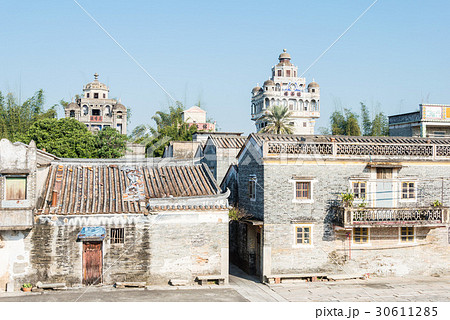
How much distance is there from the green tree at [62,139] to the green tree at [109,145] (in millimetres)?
378

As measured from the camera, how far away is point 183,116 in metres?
75.6

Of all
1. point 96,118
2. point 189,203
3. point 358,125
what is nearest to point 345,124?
point 358,125

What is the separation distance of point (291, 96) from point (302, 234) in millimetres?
63983

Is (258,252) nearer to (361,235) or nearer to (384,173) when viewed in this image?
(361,235)

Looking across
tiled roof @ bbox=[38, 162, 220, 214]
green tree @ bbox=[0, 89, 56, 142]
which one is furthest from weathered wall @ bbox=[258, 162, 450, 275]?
green tree @ bbox=[0, 89, 56, 142]

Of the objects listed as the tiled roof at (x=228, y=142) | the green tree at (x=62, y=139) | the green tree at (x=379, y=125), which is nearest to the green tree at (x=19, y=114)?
the green tree at (x=62, y=139)

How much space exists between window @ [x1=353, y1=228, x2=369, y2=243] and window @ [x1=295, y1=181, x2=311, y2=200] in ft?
9.17

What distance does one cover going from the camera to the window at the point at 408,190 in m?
23.5

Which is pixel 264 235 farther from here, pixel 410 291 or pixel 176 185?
pixel 410 291

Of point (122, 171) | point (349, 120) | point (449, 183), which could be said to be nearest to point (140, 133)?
point (349, 120)

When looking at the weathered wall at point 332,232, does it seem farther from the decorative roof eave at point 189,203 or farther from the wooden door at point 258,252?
the decorative roof eave at point 189,203

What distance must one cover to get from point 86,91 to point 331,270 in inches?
2568

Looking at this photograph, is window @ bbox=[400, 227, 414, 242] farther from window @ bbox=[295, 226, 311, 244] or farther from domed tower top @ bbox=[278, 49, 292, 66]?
domed tower top @ bbox=[278, 49, 292, 66]

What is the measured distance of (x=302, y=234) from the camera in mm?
22578
